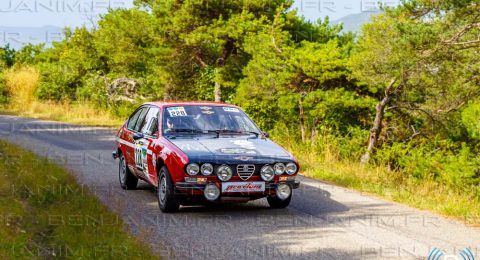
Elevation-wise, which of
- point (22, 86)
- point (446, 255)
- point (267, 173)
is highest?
point (22, 86)

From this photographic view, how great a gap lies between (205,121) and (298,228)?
2579 millimetres

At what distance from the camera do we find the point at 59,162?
1417 cm

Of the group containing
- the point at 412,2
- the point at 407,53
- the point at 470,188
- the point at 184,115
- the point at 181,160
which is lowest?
the point at 470,188

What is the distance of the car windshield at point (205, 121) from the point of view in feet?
30.4

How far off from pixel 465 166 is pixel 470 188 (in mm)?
798

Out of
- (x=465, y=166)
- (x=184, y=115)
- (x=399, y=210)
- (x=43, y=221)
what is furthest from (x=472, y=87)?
(x=43, y=221)

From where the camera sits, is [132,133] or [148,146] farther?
[132,133]

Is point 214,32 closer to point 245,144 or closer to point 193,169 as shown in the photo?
point 245,144

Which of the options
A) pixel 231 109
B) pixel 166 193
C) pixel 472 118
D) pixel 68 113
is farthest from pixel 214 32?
pixel 166 193

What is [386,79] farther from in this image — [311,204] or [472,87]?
[311,204]

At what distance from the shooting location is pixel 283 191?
8469 millimetres

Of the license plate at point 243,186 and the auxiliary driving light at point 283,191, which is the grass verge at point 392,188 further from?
the license plate at point 243,186

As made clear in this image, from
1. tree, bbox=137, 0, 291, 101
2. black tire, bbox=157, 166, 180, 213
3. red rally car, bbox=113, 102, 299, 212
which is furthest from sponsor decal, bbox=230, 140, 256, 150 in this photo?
tree, bbox=137, 0, 291, 101

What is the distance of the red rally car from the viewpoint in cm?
802
